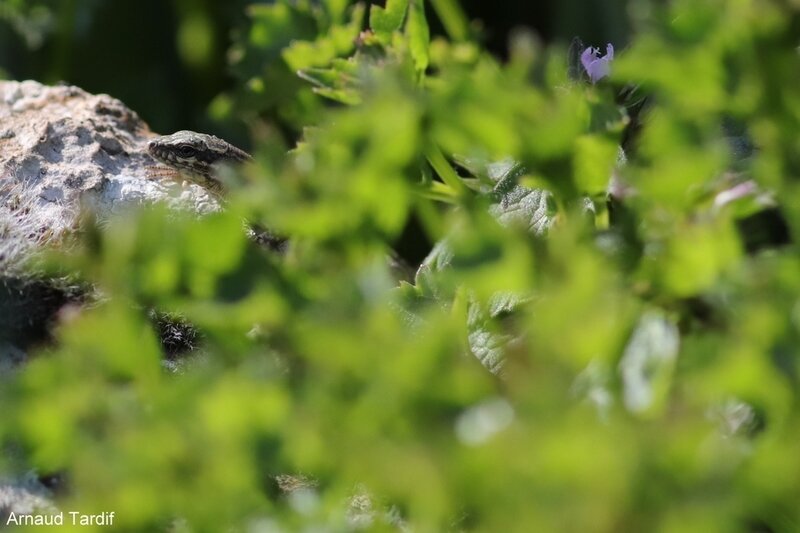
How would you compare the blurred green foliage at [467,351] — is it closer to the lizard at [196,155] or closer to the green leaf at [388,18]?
the green leaf at [388,18]

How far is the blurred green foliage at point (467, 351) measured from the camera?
1.48ft

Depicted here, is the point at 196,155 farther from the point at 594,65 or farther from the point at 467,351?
the point at 467,351

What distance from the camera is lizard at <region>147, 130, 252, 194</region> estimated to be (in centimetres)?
131

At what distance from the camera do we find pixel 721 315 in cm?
53

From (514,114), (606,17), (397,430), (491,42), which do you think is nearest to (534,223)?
(514,114)

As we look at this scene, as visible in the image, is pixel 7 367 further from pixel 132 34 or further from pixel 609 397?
pixel 132 34

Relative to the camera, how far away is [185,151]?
1425 millimetres

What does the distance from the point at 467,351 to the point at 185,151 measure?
886 mm

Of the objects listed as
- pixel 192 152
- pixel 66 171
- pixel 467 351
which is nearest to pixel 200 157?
pixel 192 152

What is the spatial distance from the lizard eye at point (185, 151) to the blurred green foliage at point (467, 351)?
83 centimetres

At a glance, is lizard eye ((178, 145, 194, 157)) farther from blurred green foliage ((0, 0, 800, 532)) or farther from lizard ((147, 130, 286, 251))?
blurred green foliage ((0, 0, 800, 532))

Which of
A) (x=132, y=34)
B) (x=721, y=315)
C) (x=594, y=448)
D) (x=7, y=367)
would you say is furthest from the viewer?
(x=132, y=34)

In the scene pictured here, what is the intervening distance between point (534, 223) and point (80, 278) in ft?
1.40

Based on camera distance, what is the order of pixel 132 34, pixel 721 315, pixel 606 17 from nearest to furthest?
pixel 721 315 → pixel 606 17 → pixel 132 34
